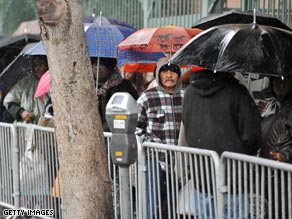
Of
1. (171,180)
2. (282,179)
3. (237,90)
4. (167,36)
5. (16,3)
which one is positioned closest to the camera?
(282,179)

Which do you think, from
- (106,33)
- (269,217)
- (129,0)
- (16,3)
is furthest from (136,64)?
(16,3)

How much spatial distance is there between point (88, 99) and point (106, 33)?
288 centimetres

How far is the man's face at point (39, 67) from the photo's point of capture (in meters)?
8.61

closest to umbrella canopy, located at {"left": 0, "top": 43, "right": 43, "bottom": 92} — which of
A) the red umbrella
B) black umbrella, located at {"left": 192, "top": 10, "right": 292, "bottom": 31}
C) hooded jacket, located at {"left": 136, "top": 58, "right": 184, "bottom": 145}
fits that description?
the red umbrella

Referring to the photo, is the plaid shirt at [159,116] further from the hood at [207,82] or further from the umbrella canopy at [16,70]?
the umbrella canopy at [16,70]

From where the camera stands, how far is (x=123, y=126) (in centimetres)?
459

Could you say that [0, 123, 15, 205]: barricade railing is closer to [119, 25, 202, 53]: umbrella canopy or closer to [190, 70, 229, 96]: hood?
[119, 25, 202, 53]: umbrella canopy

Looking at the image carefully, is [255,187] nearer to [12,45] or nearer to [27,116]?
[27,116]

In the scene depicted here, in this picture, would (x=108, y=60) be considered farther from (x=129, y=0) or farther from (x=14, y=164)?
(x=129, y=0)

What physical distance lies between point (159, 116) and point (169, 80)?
1.42ft

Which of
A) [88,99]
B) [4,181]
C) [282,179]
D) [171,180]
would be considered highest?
[88,99]

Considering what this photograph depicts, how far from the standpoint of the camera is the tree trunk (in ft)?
17.1

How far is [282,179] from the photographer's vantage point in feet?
14.4
